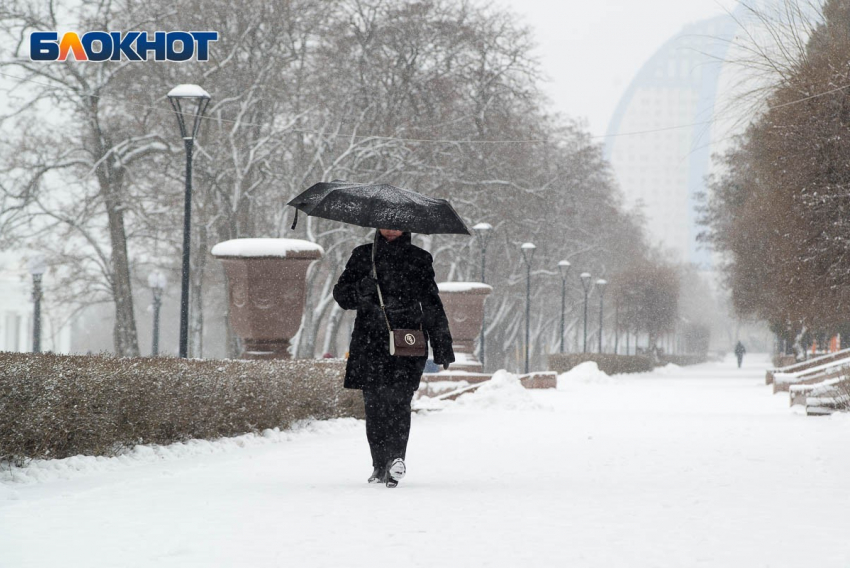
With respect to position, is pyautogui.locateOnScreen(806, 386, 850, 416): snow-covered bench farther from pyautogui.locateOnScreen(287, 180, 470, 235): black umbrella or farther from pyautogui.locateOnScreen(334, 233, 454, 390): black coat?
pyautogui.locateOnScreen(334, 233, 454, 390): black coat

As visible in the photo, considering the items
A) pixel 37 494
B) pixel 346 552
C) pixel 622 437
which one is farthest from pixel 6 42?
pixel 346 552

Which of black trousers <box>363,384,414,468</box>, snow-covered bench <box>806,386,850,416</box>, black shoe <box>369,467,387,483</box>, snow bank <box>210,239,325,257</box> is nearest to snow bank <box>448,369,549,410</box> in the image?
snow-covered bench <box>806,386,850,416</box>

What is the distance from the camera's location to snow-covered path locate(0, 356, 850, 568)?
513 centimetres

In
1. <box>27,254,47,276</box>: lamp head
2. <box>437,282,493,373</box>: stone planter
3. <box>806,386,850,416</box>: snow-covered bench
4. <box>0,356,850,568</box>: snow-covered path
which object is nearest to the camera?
<box>0,356,850,568</box>: snow-covered path

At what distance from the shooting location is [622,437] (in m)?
12.7

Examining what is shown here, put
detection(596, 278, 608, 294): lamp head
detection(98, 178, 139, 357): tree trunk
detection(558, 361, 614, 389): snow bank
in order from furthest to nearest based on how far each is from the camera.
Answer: detection(596, 278, 608, 294): lamp head, detection(558, 361, 614, 389): snow bank, detection(98, 178, 139, 357): tree trunk

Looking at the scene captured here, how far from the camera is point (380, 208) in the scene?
7.90 meters

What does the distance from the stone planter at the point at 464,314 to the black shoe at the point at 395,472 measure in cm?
1988

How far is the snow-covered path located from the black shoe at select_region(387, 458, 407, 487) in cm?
7

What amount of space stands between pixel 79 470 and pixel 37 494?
113 cm

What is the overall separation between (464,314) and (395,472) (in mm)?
20579

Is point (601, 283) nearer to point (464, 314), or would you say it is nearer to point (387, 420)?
point (464, 314)

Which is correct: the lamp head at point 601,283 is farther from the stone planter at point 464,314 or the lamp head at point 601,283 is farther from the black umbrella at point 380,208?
the black umbrella at point 380,208

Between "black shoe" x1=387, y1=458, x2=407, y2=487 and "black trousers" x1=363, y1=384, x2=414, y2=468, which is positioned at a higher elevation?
"black trousers" x1=363, y1=384, x2=414, y2=468
